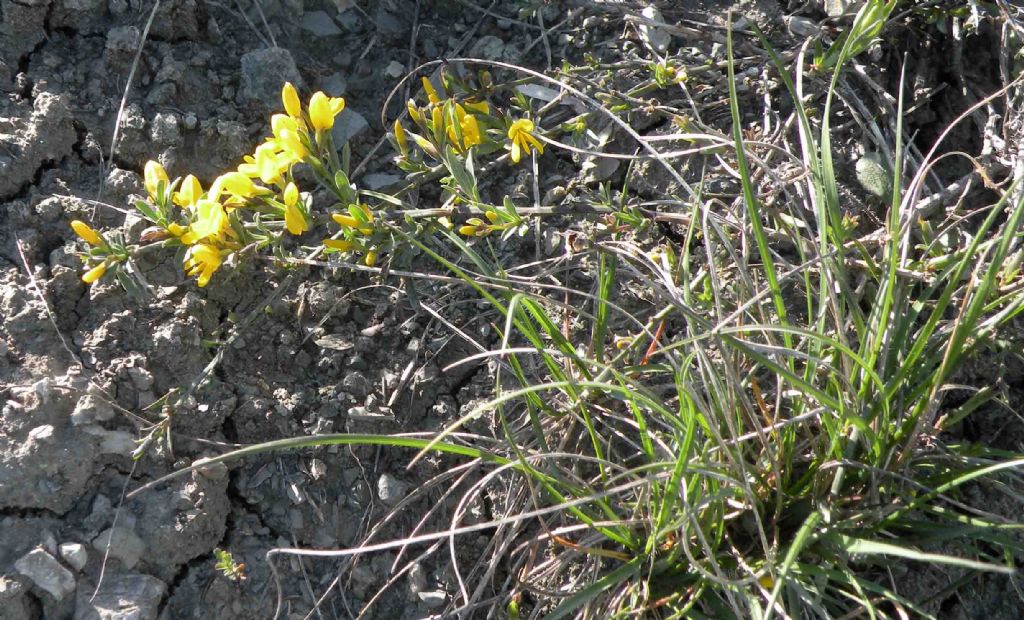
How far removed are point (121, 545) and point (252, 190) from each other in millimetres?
797

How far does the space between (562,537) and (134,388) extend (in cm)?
101

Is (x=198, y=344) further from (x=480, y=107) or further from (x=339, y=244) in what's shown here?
(x=480, y=107)

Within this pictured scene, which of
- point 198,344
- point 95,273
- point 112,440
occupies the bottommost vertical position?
point 112,440

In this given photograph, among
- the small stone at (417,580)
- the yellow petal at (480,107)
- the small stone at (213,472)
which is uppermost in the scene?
the yellow petal at (480,107)

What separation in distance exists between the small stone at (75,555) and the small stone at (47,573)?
2 centimetres

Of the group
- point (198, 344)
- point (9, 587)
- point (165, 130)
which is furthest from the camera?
point (165, 130)

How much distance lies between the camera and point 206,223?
1885 millimetres

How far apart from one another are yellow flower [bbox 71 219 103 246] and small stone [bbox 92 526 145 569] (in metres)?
0.61

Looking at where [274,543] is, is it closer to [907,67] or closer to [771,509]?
[771,509]

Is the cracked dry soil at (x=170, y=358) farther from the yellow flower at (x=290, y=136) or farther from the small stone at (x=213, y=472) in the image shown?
the yellow flower at (x=290, y=136)

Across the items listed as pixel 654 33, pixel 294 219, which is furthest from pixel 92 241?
pixel 654 33

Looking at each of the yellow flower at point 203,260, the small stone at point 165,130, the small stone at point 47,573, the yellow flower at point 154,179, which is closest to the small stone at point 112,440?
the small stone at point 47,573

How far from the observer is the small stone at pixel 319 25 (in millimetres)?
2553

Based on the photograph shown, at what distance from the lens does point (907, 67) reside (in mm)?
2412
